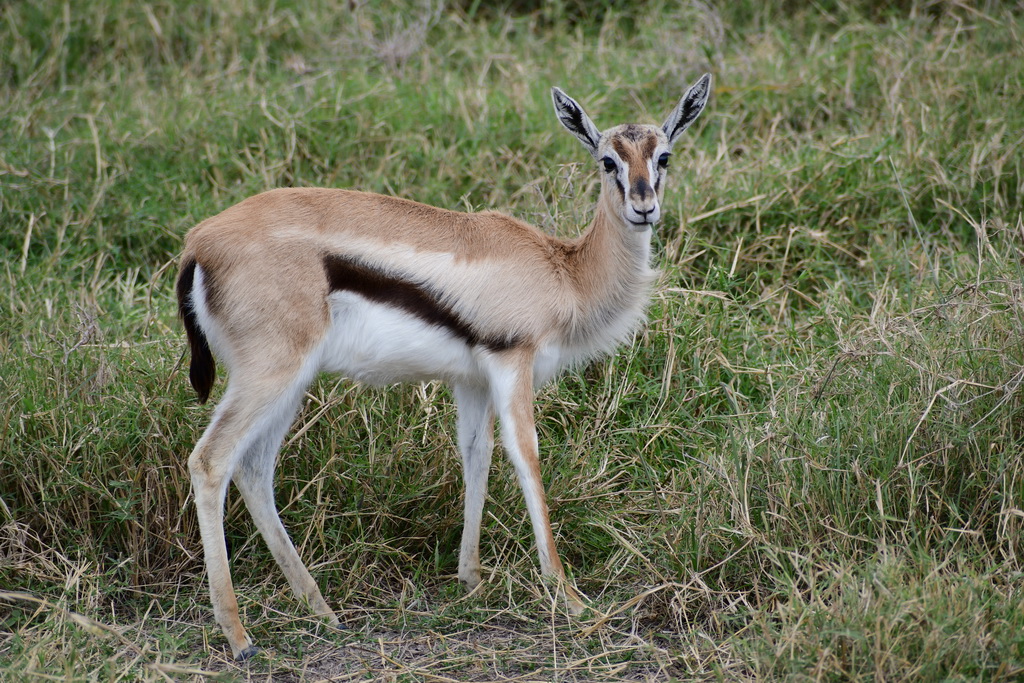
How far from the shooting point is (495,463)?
4.53 metres

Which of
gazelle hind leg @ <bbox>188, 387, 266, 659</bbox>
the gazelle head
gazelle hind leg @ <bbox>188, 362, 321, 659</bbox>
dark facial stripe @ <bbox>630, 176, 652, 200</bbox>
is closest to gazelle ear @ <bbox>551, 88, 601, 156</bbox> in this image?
the gazelle head

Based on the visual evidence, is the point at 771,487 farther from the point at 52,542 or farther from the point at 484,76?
the point at 484,76

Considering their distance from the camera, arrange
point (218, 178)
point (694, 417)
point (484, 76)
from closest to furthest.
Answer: point (694, 417) → point (218, 178) → point (484, 76)

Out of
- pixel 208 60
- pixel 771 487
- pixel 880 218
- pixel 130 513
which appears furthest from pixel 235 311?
pixel 208 60

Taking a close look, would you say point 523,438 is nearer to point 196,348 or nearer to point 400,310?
point 400,310

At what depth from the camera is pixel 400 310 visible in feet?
12.7

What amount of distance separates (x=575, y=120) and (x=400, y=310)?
1.13 metres

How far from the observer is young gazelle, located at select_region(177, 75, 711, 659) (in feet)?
12.1

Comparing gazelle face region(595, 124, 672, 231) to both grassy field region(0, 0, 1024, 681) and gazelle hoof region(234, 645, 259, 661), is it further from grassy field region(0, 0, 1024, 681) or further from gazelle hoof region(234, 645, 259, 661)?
gazelle hoof region(234, 645, 259, 661)

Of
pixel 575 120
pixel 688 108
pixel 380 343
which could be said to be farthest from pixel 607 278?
pixel 380 343

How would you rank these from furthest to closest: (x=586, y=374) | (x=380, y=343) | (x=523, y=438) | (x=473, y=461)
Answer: (x=586, y=374), (x=473, y=461), (x=523, y=438), (x=380, y=343)

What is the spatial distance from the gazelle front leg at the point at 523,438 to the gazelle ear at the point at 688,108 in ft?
3.73

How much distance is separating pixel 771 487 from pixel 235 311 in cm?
194

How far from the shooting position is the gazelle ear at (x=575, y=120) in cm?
430
